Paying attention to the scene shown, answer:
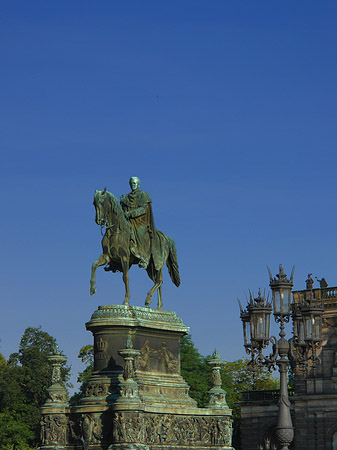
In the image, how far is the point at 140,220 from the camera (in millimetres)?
37094

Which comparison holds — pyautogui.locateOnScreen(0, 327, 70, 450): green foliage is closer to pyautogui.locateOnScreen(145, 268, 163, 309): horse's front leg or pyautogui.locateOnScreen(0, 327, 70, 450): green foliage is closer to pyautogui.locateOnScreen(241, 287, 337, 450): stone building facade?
pyautogui.locateOnScreen(241, 287, 337, 450): stone building facade

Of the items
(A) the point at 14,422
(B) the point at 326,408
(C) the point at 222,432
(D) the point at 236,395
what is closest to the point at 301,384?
(B) the point at 326,408

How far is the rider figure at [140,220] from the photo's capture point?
36750 millimetres

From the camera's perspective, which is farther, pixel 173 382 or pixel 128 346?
pixel 173 382

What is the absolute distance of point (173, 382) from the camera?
120 ft

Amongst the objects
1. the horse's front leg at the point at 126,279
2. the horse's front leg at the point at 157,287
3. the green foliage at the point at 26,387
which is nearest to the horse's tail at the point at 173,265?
the horse's front leg at the point at 157,287

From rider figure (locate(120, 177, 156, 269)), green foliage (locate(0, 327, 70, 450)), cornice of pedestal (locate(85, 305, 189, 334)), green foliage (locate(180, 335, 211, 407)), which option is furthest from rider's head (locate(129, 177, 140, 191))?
green foliage (locate(0, 327, 70, 450))

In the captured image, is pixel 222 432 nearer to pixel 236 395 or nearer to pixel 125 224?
pixel 125 224

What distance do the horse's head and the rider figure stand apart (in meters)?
1.09

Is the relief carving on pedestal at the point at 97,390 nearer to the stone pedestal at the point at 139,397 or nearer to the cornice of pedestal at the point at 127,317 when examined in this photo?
the stone pedestal at the point at 139,397

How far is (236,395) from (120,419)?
6167cm

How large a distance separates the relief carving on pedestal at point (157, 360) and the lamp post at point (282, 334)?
2446mm

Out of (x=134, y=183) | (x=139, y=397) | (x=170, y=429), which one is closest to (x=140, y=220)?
(x=134, y=183)

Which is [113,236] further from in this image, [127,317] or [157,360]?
[157,360]
